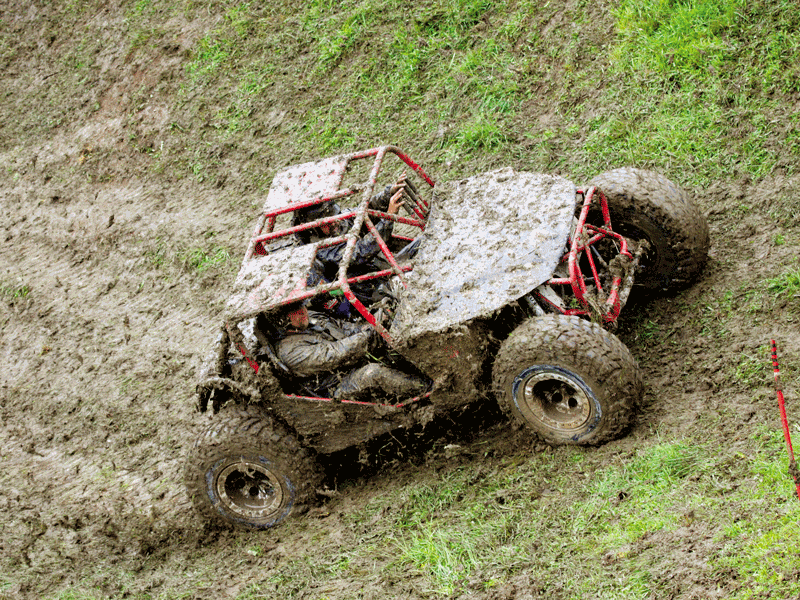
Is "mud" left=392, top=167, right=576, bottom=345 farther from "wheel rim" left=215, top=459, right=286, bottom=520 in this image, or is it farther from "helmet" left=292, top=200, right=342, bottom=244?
"wheel rim" left=215, top=459, right=286, bottom=520

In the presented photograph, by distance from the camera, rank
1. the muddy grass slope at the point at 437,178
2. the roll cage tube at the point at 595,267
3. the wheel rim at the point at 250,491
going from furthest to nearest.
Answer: the wheel rim at the point at 250,491, the roll cage tube at the point at 595,267, the muddy grass slope at the point at 437,178

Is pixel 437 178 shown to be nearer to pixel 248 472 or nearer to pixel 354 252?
pixel 354 252

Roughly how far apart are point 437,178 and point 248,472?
3.94 meters

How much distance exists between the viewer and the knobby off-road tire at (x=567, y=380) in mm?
4469

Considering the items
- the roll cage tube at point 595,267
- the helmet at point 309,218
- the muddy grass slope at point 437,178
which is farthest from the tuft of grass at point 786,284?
the helmet at point 309,218

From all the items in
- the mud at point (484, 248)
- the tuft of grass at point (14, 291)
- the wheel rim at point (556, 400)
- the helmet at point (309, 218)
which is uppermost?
the helmet at point (309, 218)

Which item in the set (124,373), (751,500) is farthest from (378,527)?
(124,373)

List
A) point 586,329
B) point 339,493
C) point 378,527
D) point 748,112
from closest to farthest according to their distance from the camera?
point 586,329 < point 378,527 < point 339,493 < point 748,112

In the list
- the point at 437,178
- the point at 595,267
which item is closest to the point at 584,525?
the point at 595,267

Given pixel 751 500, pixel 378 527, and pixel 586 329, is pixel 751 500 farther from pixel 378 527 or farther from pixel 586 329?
pixel 378 527

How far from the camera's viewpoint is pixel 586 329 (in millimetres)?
4547

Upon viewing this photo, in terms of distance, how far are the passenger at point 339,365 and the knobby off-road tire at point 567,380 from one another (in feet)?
2.16

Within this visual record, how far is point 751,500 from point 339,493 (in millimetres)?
2823

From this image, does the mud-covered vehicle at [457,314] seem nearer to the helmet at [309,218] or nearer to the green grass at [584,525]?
the helmet at [309,218]
